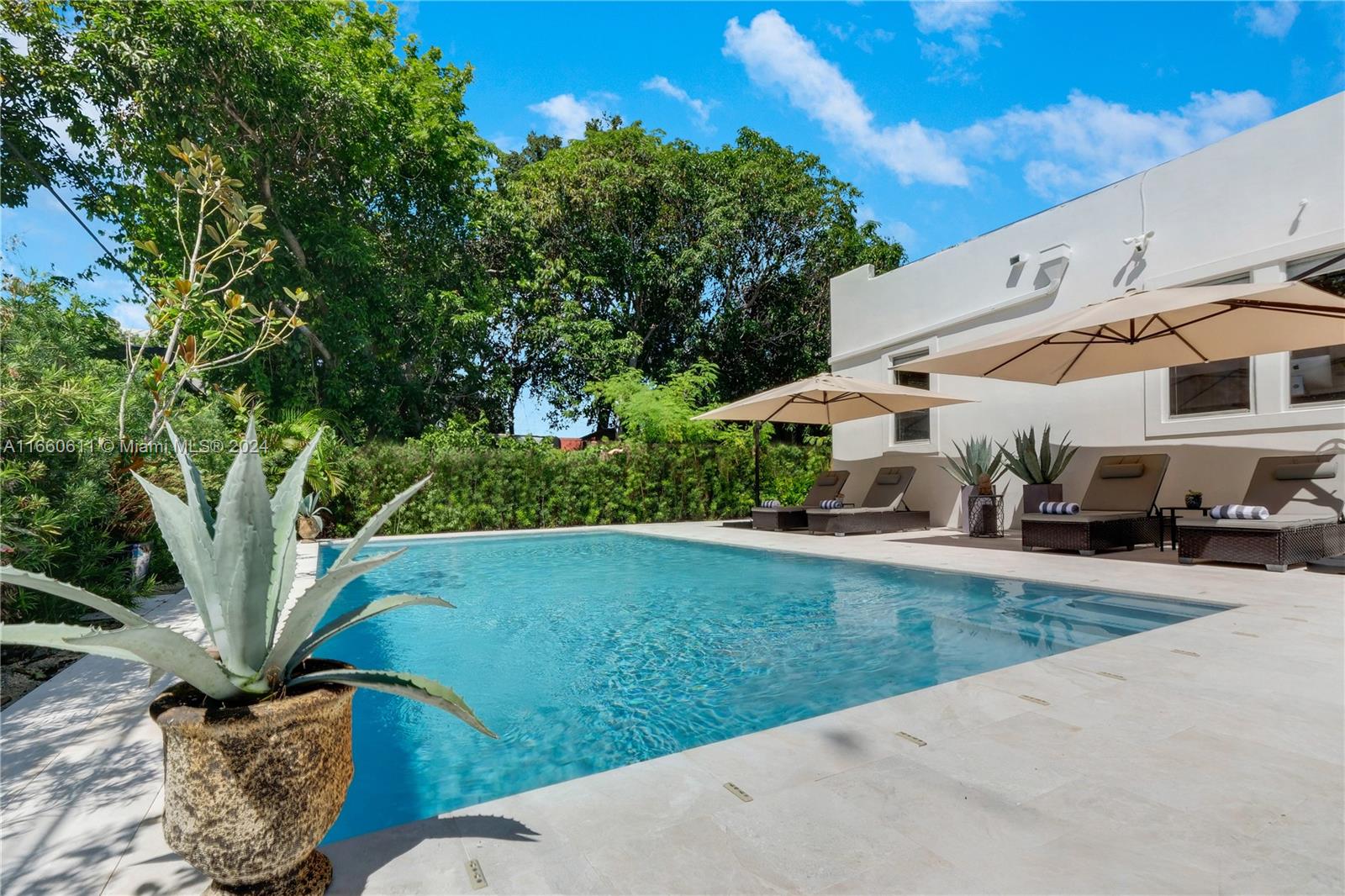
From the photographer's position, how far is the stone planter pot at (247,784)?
5.15ft

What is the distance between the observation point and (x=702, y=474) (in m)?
16.2

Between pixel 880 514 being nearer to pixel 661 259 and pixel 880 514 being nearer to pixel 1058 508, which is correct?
pixel 1058 508

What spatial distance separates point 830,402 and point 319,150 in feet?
43.3

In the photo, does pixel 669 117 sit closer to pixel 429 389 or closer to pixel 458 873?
pixel 429 389

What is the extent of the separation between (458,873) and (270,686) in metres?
0.76

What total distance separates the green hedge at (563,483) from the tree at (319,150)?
169 inches

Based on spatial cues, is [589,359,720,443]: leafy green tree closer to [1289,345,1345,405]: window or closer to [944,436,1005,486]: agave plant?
[944,436,1005,486]: agave plant

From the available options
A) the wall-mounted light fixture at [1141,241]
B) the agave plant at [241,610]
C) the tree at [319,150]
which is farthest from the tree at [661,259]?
the agave plant at [241,610]

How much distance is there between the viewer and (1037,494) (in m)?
10.1

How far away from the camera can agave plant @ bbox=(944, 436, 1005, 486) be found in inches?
453

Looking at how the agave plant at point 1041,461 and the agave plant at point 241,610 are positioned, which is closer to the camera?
the agave plant at point 241,610

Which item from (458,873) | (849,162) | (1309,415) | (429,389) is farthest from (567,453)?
(849,162)

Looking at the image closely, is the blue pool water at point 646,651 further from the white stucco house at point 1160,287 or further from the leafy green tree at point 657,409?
the leafy green tree at point 657,409

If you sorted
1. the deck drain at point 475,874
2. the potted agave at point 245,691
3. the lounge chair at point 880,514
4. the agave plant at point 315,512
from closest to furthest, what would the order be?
the potted agave at point 245,691, the deck drain at point 475,874, the agave plant at point 315,512, the lounge chair at point 880,514
